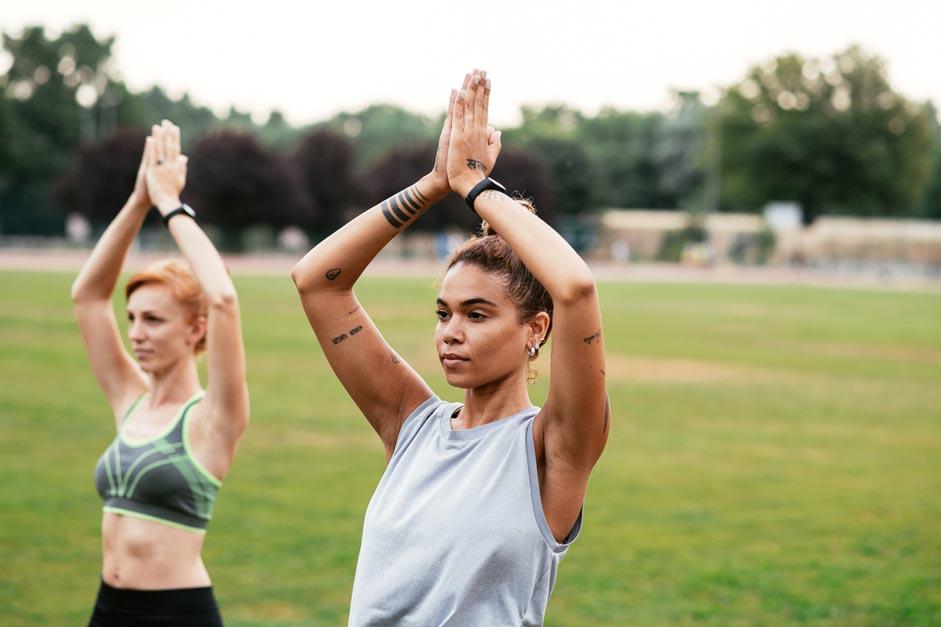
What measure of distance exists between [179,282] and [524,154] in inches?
3373

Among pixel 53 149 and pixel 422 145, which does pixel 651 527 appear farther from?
pixel 53 149

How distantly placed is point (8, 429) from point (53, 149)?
280ft

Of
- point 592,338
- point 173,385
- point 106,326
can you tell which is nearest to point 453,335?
point 592,338

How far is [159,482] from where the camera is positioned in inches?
169

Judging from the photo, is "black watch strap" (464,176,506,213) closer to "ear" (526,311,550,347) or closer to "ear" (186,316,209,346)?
"ear" (526,311,550,347)

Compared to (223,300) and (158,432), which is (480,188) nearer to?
(223,300)

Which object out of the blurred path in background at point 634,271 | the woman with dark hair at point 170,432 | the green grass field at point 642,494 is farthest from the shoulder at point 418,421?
the blurred path in background at point 634,271

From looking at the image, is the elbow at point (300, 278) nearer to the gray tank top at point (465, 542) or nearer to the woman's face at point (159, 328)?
the gray tank top at point (465, 542)

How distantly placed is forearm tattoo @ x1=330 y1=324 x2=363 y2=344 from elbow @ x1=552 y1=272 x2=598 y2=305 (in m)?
0.73

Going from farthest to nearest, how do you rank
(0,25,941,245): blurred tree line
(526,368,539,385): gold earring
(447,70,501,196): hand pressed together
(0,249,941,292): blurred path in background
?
(0,25,941,245): blurred tree line < (0,249,941,292): blurred path in background < (526,368,539,385): gold earring < (447,70,501,196): hand pressed together

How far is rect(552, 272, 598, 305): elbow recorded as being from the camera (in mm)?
2672

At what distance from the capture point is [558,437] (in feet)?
9.16

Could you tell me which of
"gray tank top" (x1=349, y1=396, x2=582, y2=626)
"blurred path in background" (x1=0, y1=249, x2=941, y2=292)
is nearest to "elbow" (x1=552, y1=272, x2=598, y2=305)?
"gray tank top" (x1=349, y1=396, x2=582, y2=626)

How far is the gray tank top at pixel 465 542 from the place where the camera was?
2727 mm
